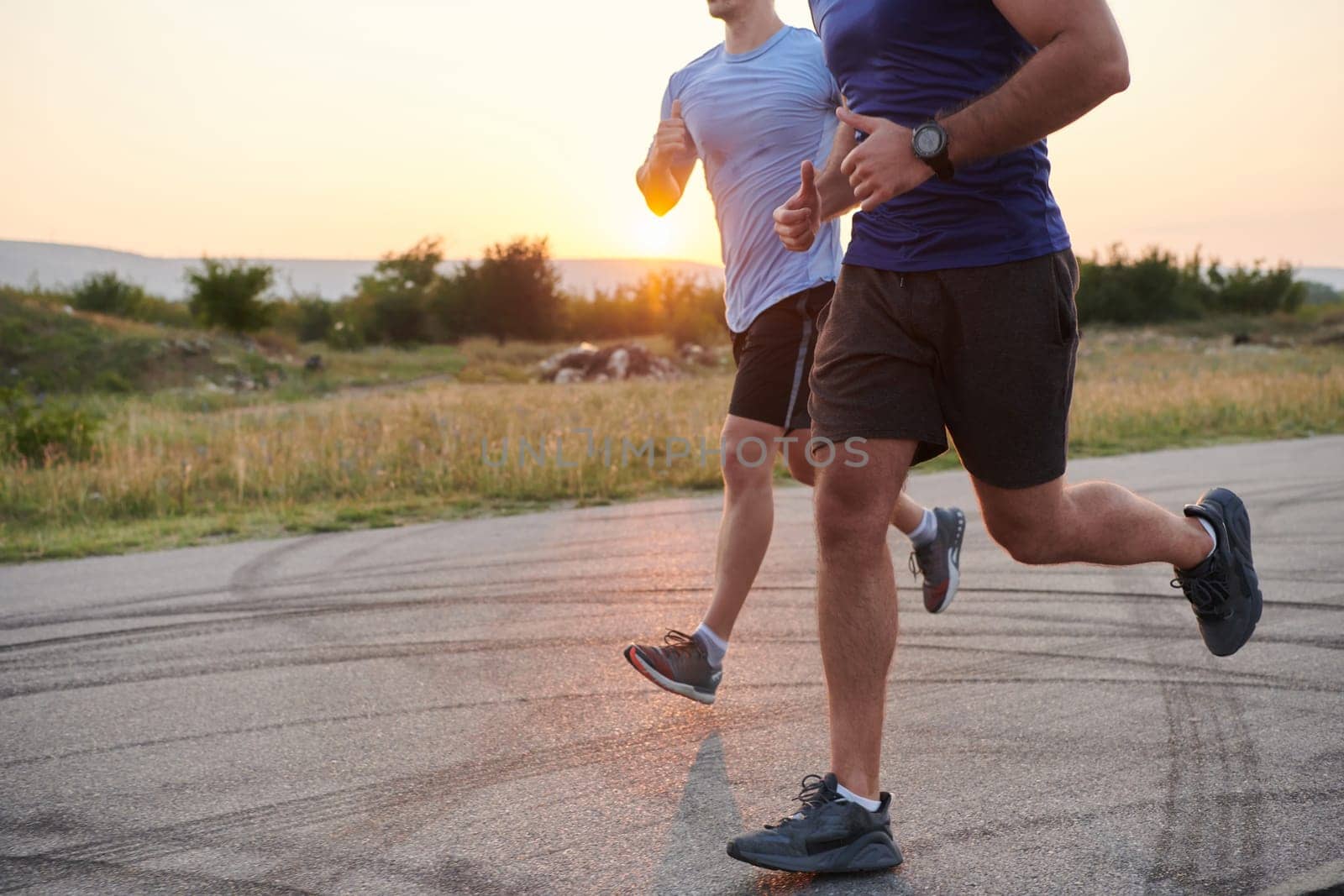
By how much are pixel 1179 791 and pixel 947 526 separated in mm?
1947

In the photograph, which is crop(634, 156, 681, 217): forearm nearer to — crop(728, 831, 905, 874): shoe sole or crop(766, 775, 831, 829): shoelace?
crop(766, 775, 831, 829): shoelace

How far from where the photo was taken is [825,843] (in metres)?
2.57

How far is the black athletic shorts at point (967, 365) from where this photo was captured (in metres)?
2.66

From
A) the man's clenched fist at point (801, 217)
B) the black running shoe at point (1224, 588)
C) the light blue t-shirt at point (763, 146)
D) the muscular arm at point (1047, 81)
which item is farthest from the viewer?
the light blue t-shirt at point (763, 146)

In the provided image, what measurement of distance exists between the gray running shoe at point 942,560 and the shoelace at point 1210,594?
1.45 meters

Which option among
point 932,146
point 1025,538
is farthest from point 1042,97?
point 1025,538

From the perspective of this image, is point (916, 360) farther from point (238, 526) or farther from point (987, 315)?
point (238, 526)

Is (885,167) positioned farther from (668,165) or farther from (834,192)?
(668,165)

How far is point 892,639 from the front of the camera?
2.71 m

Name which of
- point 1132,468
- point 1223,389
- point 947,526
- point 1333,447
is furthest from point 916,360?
point 1223,389

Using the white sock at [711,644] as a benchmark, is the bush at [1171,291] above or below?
above

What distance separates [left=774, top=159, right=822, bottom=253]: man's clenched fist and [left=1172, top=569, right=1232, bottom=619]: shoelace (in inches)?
55.5

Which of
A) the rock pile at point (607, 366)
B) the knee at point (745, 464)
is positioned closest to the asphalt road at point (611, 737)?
the knee at point (745, 464)

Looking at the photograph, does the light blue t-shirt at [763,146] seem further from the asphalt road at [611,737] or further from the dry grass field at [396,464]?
the dry grass field at [396,464]
